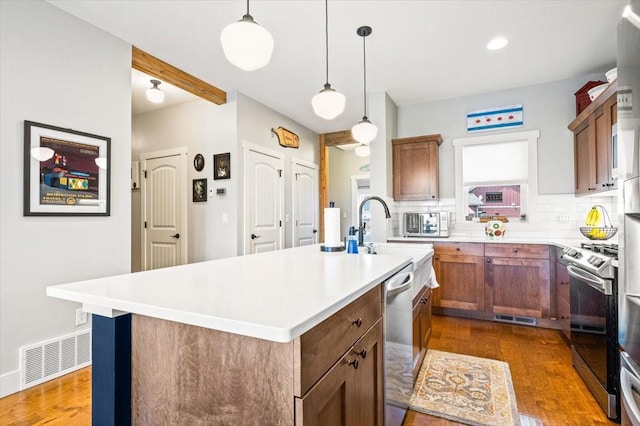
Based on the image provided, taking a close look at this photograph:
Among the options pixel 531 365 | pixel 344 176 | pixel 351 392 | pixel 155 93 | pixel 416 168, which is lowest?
pixel 531 365

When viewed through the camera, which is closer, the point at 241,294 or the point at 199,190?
the point at 241,294

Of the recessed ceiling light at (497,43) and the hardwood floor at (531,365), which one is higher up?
the recessed ceiling light at (497,43)

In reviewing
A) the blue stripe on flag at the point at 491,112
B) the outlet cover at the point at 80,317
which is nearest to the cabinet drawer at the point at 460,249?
the blue stripe on flag at the point at 491,112

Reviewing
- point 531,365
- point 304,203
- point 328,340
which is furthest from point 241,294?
point 304,203

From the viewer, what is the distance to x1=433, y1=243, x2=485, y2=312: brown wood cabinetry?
3408 mm

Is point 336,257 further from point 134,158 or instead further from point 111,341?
point 134,158

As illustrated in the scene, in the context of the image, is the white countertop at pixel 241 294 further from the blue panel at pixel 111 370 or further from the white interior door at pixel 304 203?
the white interior door at pixel 304 203

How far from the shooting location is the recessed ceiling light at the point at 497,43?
2.86 metres

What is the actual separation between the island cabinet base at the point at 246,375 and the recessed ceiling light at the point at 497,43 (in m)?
2.94

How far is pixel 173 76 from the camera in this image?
3336 mm

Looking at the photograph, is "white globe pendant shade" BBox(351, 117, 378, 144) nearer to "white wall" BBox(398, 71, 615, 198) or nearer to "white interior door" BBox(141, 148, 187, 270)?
"white wall" BBox(398, 71, 615, 198)

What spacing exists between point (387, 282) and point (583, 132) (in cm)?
323

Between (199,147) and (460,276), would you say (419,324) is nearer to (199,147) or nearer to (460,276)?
(460,276)

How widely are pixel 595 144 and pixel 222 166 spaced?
385 cm
